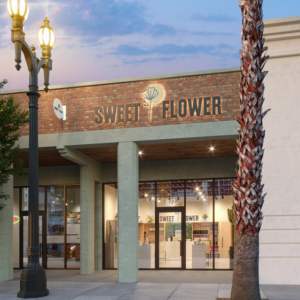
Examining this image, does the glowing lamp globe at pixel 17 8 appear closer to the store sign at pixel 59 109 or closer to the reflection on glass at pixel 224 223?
the store sign at pixel 59 109

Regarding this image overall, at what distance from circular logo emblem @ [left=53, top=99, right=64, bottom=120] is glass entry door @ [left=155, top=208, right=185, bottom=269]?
5888 mm

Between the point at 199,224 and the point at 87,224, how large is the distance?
4.39 m

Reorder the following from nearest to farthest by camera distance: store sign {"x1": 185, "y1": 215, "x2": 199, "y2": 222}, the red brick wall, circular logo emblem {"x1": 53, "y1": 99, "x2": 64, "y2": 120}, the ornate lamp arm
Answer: the ornate lamp arm, the red brick wall, circular logo emblem {"x1": 53, "y1": 99, "x2": 64, "y2": 120}, store sign {"x1": 185, "y1": 215, "x2": 199, "y2": 222}

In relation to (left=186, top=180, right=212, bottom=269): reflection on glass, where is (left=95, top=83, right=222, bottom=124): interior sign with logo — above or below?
above

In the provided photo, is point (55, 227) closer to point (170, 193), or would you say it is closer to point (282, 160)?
point (170, 193)

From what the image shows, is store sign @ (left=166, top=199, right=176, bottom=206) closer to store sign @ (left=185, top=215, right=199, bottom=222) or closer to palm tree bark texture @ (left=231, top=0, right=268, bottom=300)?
store sign @ (left=185, top=215, right=199, bottom=222)

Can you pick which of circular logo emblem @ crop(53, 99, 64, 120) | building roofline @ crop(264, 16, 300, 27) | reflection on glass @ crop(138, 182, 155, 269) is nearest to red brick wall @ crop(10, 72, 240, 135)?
circular logo emblem @ crop(53, 99, 64, 120)

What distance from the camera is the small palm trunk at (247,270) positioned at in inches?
384

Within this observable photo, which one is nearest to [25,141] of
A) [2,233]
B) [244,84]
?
[2,233]

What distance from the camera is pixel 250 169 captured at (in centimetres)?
990

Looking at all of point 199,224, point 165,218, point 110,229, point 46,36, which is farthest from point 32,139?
point 199,224

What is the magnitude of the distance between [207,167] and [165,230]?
303 centimetres

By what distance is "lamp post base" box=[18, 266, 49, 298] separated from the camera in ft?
37.1

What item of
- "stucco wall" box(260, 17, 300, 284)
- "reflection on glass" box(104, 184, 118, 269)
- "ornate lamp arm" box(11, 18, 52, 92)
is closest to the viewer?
"ornate lamp arm" box(11, 18, 52, 92)
